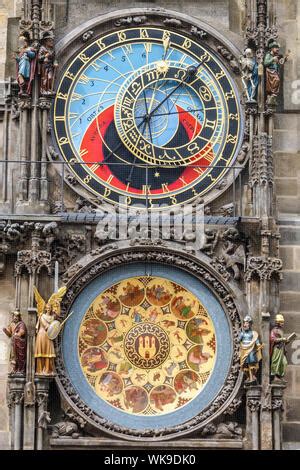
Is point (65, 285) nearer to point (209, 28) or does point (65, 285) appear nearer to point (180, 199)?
point (180, 199)

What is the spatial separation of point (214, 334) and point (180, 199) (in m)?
1.65

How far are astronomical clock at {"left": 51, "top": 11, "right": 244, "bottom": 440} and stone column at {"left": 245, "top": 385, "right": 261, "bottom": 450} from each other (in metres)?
0.22

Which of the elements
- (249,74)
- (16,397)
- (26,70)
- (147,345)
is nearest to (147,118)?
(249,74)

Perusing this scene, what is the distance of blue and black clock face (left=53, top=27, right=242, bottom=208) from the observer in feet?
81.0

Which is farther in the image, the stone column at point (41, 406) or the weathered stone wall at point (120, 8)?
the weathered stone wall at point (120, 8)

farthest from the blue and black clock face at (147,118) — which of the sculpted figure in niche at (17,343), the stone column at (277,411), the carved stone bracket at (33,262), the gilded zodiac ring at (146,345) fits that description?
the stone column at (277,411)

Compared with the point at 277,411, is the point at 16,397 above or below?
above

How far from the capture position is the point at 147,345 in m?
24.2

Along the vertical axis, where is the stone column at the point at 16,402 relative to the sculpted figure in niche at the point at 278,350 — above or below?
below

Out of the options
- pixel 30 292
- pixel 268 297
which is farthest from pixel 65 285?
pixel 268 297

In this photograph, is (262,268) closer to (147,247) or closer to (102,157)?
(147,247)

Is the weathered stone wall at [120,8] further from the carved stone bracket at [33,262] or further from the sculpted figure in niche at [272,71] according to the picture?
the carved stone bracket at [33,262]

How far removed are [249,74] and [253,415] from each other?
13.2ft

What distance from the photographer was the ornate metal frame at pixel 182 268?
23.7 m
